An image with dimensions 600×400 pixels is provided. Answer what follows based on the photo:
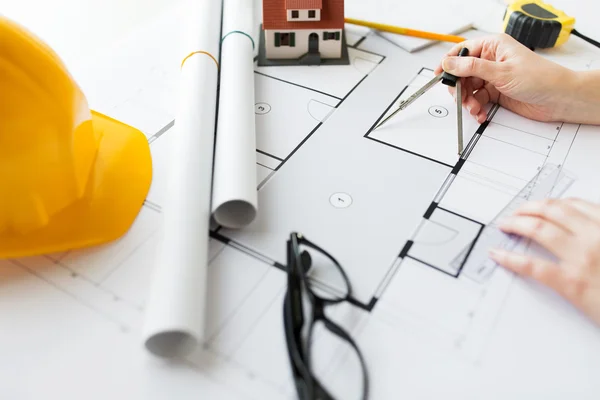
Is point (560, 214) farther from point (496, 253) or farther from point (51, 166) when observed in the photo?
point (51, 166)

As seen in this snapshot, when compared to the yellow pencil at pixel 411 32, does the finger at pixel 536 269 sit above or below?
below

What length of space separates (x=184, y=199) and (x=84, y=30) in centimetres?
63

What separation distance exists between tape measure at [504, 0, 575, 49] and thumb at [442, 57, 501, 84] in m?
0.23

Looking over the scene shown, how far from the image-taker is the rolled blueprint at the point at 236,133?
24.5 inches

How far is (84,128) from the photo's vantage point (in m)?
0.64

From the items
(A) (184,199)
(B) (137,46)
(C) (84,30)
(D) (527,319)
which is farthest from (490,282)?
(C) (84,30)

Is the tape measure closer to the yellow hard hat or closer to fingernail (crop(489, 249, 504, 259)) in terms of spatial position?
fingernail (crop(489, 249, 504, 259))

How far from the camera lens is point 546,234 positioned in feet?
1.93

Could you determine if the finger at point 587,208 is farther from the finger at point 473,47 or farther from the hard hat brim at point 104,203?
the hard hat brim at point 104,203

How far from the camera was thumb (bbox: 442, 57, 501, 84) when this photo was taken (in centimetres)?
78

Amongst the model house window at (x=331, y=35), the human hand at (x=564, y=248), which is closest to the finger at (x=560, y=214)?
the human hand at (x=564, y=248)

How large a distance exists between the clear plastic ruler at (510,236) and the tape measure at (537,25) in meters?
0.35

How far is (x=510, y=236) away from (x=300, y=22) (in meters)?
0.52

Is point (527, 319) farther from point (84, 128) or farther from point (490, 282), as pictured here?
point (84, 128)
